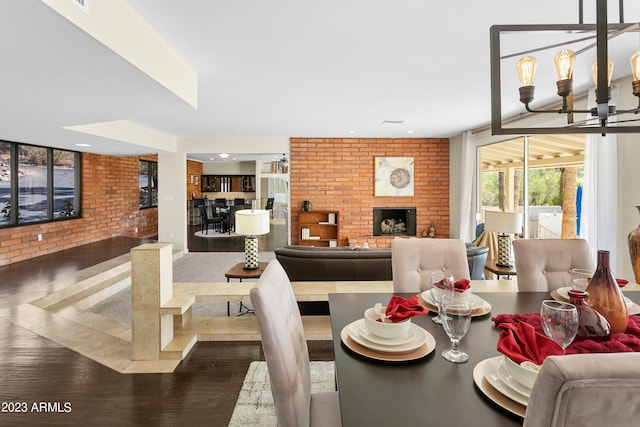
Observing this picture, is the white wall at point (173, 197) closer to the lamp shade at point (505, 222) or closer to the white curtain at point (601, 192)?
the lamp shade at point (505, 222)

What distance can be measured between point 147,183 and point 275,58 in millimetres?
7389

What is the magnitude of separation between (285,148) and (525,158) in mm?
4094

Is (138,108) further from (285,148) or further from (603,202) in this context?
(603,202)

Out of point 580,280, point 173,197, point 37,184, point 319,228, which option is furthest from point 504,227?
point 37,184

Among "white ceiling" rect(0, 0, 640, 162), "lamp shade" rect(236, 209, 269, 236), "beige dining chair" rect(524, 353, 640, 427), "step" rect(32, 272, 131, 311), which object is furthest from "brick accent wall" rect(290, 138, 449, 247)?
"beige dining chair" rect(524, 353, 640, 427)

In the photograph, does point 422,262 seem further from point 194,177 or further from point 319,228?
point 194,177

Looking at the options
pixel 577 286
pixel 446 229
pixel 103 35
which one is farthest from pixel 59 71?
pixel 446 229

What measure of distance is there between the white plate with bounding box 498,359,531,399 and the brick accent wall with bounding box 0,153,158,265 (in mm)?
6430

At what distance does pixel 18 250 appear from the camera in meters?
5.18

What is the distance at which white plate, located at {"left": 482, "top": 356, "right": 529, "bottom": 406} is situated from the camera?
84 centimetres

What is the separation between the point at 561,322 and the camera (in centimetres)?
99

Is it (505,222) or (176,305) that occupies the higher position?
(505,222)

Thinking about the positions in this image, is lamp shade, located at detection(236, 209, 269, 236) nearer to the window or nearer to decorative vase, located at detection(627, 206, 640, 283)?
decorative vase, located at detection(627, 206, 640, 283)

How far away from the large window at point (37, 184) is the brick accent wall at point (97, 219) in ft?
0.49
